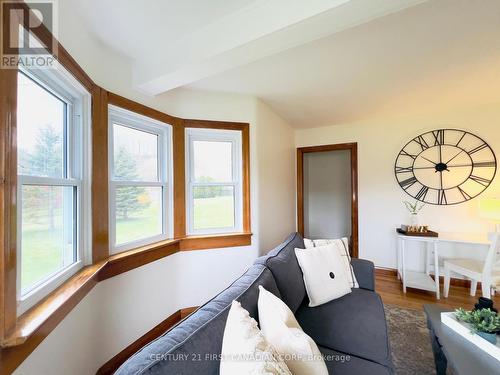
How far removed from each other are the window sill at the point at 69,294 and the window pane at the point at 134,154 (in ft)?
2.07

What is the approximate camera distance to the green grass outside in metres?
0.97

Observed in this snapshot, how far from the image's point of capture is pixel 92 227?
1.44 meters

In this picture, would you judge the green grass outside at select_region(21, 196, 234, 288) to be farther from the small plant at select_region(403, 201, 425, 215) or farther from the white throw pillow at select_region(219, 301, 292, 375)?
the small plant at select_region(403, 201, 425, 215)

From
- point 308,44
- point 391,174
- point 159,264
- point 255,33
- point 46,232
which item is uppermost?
point 308,44

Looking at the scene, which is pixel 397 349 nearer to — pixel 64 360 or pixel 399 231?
pixel 399 231

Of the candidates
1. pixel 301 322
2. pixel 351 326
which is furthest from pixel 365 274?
pixel 301 322

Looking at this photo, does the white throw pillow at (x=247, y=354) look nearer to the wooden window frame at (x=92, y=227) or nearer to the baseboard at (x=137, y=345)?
the wooden window frame at (x=92, y=227)

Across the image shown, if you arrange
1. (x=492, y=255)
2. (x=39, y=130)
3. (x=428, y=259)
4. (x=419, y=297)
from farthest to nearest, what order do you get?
(x=428, y=259) → (x=419, y=297) → (x=492, y=255) → (x=39, y=130)

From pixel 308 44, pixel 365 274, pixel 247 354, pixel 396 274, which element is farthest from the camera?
pixel 396 274

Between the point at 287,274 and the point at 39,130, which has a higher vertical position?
the point at 39,130

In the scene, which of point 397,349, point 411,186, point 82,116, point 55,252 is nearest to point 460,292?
point 411,186

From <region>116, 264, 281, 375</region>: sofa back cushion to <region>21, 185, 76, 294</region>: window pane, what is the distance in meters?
0.72

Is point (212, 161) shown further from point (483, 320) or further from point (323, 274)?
point (483, 320)

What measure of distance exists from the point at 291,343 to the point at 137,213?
5.30ft
